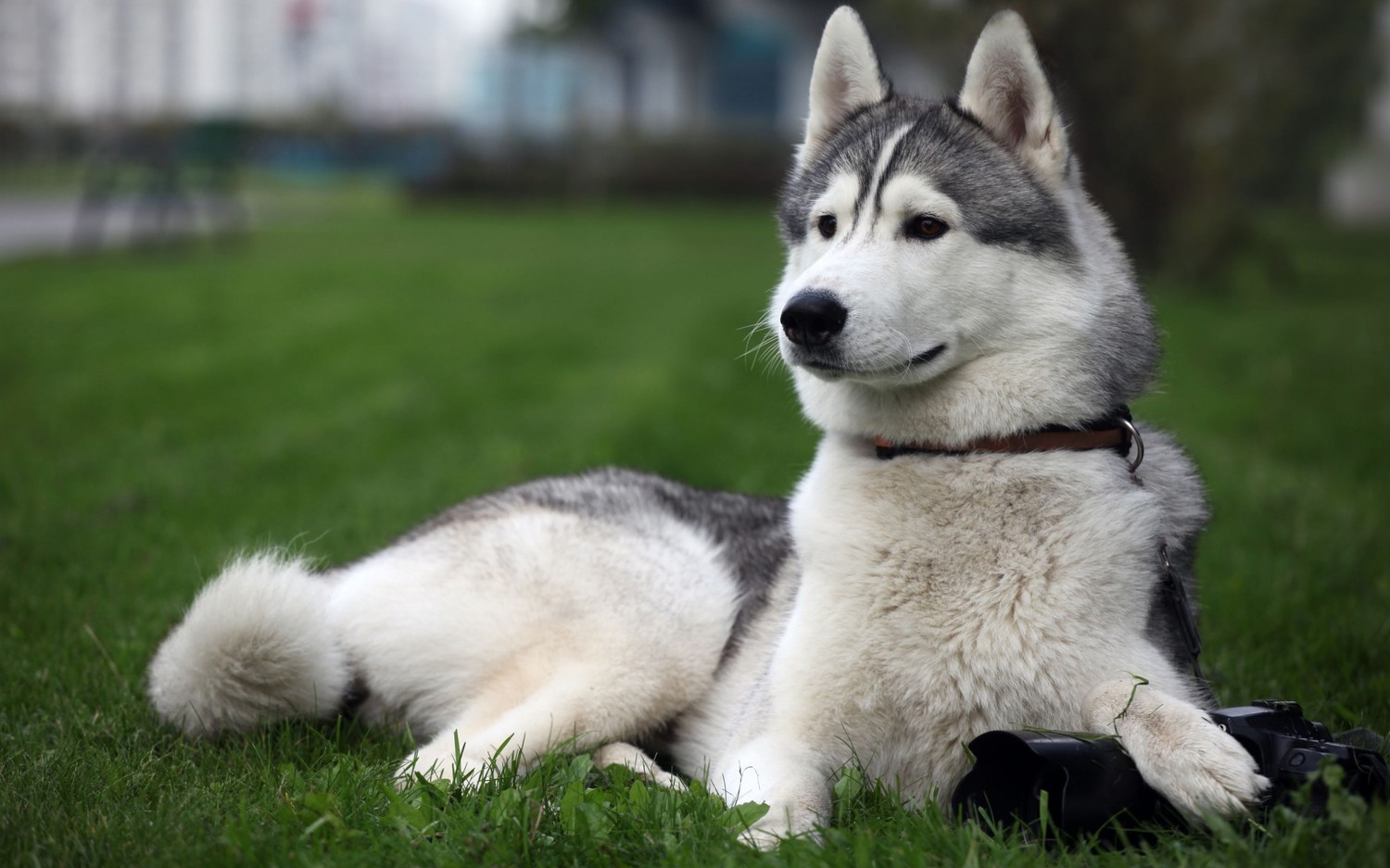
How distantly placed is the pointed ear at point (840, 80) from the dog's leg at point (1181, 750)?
5.14 ft

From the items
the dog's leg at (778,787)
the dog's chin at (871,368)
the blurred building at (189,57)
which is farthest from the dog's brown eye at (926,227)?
the blurred building at (189,57)

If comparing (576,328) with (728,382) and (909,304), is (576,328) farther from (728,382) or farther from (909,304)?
(909,304)

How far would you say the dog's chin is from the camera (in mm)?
2459

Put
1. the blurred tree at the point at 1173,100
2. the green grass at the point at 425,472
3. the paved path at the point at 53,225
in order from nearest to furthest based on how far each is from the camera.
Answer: the green grass at the point at 425,472
the blurred tree at the point at 1173,100
the paved path at the point at 53,225

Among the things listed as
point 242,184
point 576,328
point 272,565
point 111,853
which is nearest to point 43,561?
point 272,565

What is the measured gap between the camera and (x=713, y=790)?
96.3 inches

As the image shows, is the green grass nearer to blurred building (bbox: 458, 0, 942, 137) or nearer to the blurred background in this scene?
the blurred background

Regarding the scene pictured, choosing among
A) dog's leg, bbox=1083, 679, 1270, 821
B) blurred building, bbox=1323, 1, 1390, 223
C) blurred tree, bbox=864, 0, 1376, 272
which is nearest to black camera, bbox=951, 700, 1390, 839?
dog's leg, bbox=1083, 679, 1270, 821

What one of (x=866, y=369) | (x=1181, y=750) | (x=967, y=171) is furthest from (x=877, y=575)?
A: (x=967, y=171)

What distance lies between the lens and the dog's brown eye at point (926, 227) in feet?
8.50

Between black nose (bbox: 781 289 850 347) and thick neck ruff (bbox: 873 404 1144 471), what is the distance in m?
0.33

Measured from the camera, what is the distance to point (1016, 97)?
8.92 ft

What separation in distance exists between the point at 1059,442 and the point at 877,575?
0.49 meters

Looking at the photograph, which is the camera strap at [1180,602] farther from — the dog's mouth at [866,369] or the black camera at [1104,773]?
the dog's mouth at [866,369]
